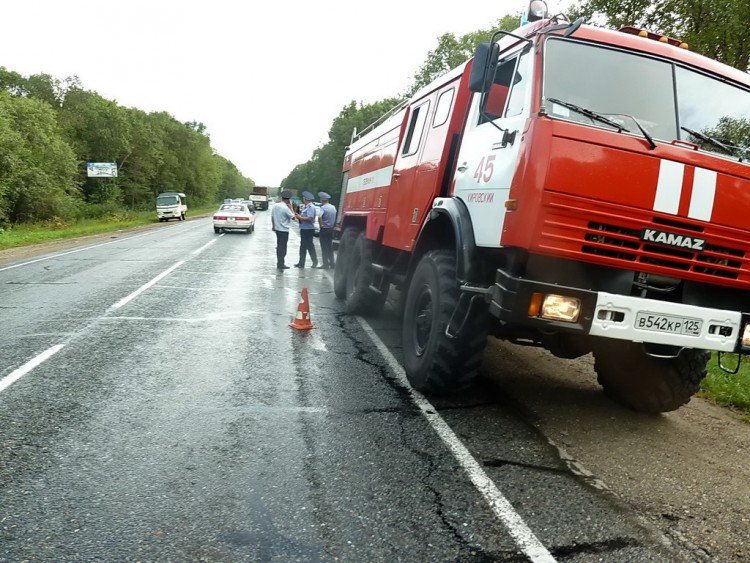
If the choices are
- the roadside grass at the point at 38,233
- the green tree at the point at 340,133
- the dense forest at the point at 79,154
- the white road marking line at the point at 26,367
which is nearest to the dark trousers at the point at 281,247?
the white road marking line at the point at 26,367

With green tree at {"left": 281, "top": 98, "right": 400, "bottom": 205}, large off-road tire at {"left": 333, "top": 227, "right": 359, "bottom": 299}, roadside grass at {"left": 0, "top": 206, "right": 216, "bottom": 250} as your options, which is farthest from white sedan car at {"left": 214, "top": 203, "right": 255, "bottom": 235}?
green tree at {"left": 281, "top": 98, "right": 400, "bottom": 205}

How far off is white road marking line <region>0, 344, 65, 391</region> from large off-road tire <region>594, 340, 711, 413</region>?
15.8 ft

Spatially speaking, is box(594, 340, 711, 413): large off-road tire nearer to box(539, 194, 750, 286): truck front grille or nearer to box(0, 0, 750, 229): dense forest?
box(539, 194, 750, 286): truck front grille

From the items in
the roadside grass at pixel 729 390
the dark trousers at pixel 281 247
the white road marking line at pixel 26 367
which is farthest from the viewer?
the dark trousers at pixel 281 247

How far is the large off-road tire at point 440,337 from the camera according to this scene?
4340mm

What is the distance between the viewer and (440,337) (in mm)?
4414

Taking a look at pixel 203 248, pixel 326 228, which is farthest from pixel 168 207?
pixel 326 228

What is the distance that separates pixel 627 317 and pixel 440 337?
4.61 ft

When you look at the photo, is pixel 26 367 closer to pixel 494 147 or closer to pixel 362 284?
pixel 362 284

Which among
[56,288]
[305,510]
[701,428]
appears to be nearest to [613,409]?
[701,428]

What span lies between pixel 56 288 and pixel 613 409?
358 inches

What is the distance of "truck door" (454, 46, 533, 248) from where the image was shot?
391 cm

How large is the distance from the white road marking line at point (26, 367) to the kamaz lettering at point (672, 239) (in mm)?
4956

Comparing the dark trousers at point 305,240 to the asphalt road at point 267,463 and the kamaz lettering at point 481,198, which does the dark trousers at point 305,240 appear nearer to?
the asphalt road at point 267,463
